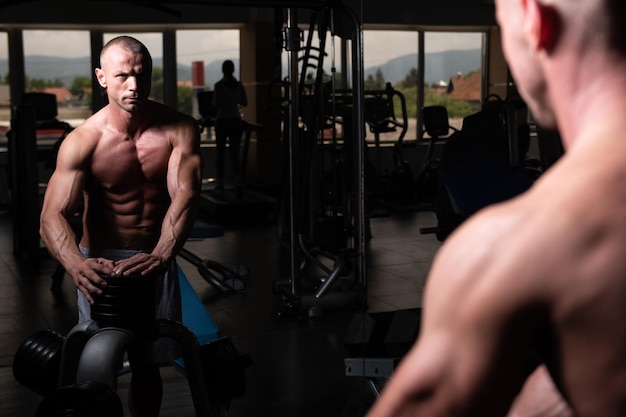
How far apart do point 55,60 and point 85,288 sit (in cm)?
809

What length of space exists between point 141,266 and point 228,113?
618 centimetres

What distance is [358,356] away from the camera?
228 cm

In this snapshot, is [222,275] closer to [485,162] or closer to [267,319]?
[267,319]

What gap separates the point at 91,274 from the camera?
7.05 feet

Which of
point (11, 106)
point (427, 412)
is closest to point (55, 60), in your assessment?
point (11, 106)

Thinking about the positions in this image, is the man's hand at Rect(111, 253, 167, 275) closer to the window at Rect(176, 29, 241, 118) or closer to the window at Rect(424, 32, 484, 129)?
the window at Rect(424, 32, 484, 129)

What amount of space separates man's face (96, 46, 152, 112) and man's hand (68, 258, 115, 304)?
437mm

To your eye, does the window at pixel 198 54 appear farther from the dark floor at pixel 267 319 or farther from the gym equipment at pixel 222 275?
the gym equipment at pixel 222 275

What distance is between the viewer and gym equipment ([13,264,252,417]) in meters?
1.95

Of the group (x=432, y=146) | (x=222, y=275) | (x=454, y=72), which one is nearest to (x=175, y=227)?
(x=222, y=275)

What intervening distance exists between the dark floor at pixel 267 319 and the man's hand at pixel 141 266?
678mm

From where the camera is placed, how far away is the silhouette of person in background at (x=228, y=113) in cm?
820

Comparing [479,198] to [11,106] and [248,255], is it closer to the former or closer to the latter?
[248,255]

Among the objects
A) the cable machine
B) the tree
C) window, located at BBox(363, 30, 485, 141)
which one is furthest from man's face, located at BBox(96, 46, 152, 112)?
the tree
